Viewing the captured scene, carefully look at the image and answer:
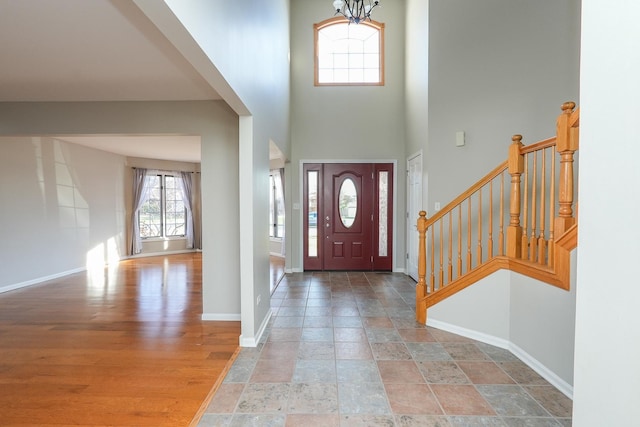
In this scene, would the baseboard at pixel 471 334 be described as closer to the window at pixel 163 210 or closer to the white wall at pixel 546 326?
the white wall at pixel 546 326

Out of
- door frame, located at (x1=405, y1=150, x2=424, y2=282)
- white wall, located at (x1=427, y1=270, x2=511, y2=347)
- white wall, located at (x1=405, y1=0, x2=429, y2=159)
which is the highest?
white wall, located at (x1=405, y1=0, x2=429, y2=159)

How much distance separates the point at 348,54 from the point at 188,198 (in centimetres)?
550

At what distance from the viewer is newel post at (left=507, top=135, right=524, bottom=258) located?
2.77 metres

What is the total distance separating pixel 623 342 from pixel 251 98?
2781 millimetres

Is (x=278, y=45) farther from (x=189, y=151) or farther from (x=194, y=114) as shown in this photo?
(x=189, y=151)

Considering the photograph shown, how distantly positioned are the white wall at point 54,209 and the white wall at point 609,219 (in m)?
6.64

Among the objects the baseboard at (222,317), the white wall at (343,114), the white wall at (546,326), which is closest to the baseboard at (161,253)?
the white wall at (343,114)

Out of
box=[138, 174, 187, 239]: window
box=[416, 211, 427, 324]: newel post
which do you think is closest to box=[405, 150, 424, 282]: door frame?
box=[416, 211, 427, 324]: newel post

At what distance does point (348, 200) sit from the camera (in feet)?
20.3

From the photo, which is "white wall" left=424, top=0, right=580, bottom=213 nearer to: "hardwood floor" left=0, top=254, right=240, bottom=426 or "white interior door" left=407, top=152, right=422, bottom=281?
"white interior door" left=407, top=152, right=422, bottom=281

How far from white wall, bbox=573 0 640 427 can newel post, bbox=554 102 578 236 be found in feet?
5.48

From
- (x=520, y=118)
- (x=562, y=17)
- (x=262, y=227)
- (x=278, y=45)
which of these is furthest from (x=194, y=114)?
(x=562, y=17)

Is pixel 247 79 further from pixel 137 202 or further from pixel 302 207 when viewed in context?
pixel 137 202

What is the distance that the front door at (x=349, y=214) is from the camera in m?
6.15
